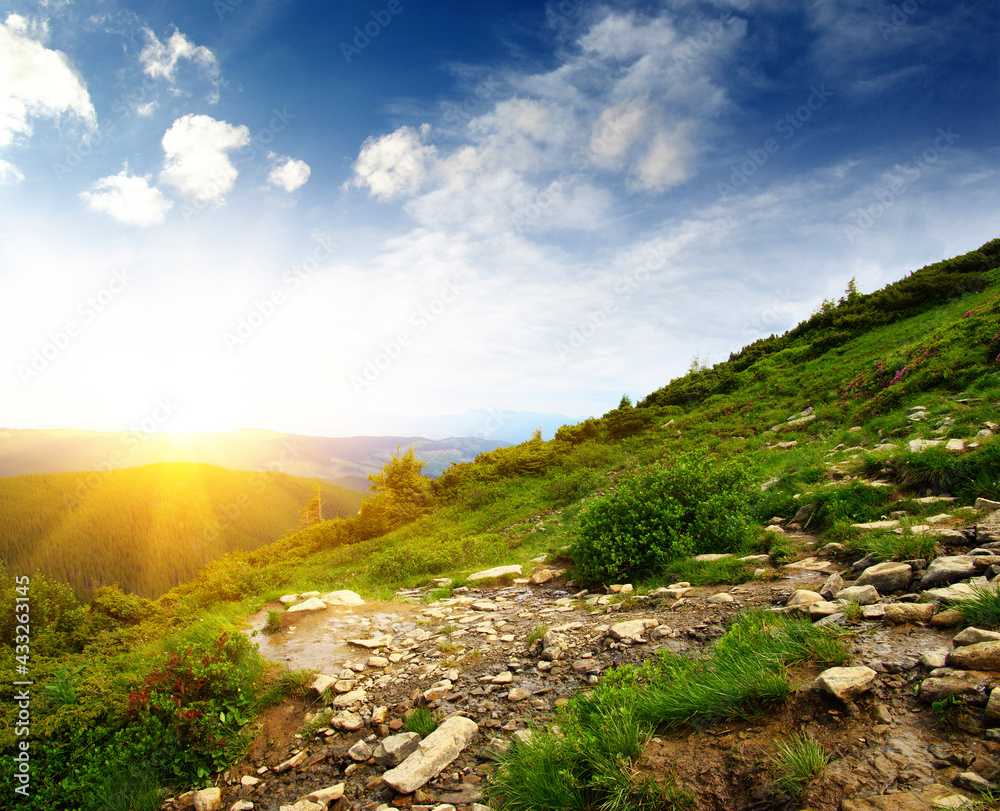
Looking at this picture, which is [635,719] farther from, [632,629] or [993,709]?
[632,629]

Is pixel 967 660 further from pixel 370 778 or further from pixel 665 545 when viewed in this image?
pixel 665 545

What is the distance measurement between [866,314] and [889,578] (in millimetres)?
26568

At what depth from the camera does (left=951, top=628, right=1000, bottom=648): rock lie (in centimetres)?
263

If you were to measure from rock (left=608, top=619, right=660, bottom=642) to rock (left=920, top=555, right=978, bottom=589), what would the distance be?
2607 millimetres

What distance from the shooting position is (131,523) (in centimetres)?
6544

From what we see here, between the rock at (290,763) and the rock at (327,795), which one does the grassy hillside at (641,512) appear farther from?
the rock at (327,795)

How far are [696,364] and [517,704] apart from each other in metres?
40.8

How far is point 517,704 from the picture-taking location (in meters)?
4.27

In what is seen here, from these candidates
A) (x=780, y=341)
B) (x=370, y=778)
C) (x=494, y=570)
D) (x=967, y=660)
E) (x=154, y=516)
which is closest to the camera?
(x=967, y=660)

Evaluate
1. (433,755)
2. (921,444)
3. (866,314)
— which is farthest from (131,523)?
(866,314)

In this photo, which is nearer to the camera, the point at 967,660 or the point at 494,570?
the point at 967,660

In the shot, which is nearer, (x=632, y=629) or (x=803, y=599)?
(x=803, y=599)

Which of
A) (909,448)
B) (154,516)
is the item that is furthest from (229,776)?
(154,516)

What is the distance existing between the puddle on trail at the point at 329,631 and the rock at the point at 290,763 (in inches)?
57.9
